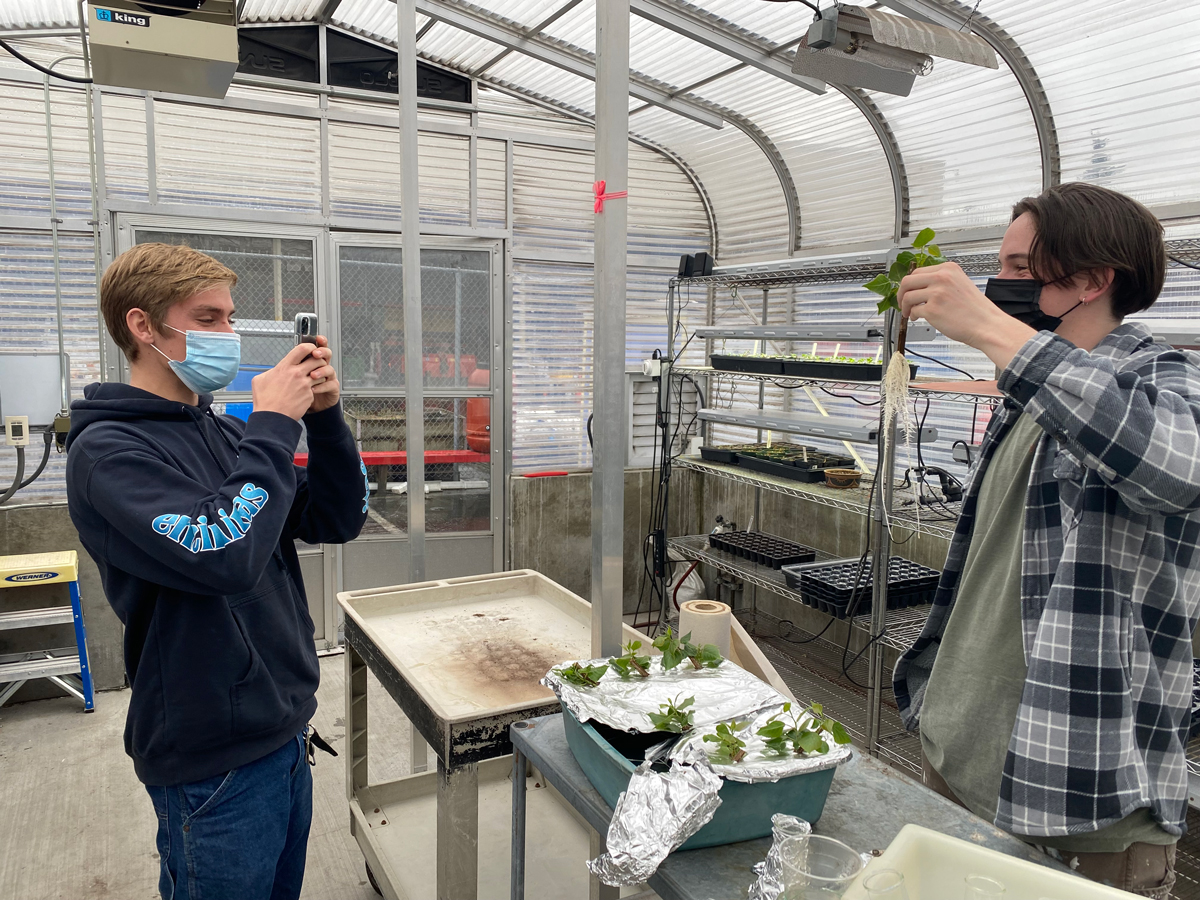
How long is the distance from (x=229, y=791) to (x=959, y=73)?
3676 mm

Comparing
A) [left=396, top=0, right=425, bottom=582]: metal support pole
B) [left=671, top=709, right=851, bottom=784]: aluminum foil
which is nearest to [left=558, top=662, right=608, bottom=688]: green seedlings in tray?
[left=671, top=709, right=851, bottom=784]: aluminum foil

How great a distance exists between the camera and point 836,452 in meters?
4.89

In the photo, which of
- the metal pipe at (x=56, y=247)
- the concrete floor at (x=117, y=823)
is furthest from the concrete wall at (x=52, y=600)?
the metal pipe at (x=56, y=247)

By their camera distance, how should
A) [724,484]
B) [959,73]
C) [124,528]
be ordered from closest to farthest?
[124,528] → [959,73] → [724,484]

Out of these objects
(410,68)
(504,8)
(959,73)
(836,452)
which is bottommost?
(836,452)

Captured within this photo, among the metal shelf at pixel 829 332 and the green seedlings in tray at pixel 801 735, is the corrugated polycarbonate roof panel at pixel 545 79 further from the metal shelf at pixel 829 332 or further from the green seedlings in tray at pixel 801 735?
the green seedlings in tray at pixel 801 735

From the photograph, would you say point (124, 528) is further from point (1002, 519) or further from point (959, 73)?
point (959, 73)

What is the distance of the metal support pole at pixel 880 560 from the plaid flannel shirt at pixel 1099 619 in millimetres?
2192

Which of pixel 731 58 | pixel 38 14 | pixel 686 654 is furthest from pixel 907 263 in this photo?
pixel 38 14

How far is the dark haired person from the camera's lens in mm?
1138

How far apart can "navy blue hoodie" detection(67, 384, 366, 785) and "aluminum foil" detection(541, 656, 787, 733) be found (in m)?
0.56

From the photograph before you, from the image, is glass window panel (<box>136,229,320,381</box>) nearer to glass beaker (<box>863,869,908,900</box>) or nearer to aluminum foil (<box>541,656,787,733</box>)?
aluminum foil (<box>541,656,787,733</box>)

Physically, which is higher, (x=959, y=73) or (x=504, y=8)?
(x=504, y=8)

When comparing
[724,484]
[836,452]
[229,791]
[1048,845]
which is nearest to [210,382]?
[229,791]
